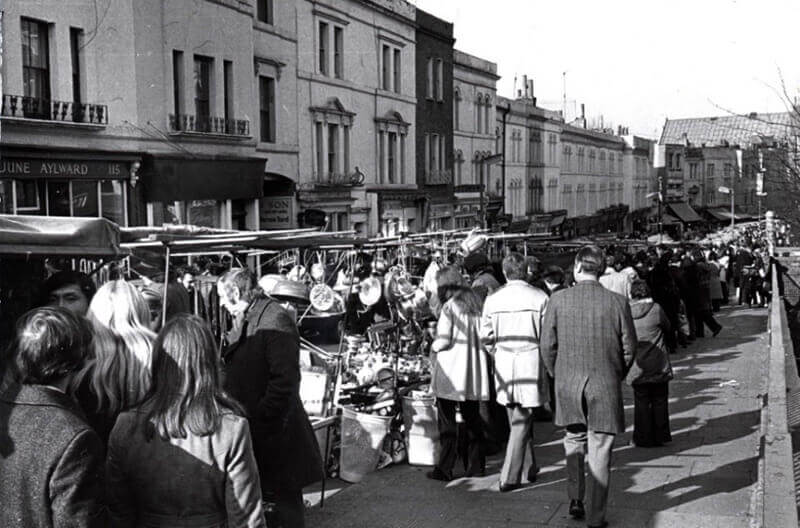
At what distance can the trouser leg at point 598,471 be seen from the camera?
6.24 meters

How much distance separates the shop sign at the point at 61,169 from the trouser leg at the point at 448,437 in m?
10.3

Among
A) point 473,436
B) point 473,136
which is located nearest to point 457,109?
point 473,136

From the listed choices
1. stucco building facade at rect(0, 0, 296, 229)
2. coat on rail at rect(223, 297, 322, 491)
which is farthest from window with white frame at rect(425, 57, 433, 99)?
coat on rail at rect(223, 297, 322, 491)

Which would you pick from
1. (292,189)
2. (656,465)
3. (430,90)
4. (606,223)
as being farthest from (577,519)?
(606,223)

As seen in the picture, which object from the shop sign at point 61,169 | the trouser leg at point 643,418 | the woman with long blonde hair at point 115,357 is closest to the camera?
the woman with long blonde hair at point 115,357

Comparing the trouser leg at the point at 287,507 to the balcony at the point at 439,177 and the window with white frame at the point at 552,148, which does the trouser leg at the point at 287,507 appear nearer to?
the balcony at the point at 439,177

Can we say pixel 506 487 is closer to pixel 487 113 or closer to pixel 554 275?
pixel 554 275

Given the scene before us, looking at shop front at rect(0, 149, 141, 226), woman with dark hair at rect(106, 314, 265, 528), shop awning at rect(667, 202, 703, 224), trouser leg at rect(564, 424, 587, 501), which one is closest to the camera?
woman with dark hair at rect(106, 314, 265, 528)

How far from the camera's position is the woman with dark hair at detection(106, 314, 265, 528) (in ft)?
12.0

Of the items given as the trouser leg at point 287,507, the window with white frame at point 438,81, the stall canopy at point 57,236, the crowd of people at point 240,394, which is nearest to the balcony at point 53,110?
the crowd of people at point 240,394

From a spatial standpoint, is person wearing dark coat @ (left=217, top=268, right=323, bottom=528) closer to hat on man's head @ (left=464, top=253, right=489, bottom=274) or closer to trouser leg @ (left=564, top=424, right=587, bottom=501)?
trouser leg @ (left=564, top=424, right=587, bottom=501)

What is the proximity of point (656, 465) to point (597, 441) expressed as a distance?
2335 millimetres

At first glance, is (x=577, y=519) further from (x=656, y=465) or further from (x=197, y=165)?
(x=197, y=165)

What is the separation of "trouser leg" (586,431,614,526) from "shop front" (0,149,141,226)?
1181 cm
